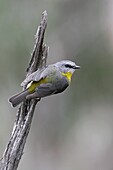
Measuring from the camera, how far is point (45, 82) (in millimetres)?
5113

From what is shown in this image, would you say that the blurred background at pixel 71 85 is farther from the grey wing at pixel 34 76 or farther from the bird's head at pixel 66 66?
the grey wing at pixel 34 76

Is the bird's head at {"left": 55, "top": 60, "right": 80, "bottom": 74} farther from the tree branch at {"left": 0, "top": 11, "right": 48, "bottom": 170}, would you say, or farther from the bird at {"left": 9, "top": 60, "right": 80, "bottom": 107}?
the tree branch at {"left": 0, "top": 11, "right": 48, "bottom": 170}

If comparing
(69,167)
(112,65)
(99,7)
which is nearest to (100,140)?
(69,167)

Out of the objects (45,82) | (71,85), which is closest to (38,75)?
(45,82)

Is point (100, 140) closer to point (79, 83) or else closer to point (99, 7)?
point (79, 83)

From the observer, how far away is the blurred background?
31.0 feet

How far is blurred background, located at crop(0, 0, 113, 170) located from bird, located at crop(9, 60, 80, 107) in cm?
380

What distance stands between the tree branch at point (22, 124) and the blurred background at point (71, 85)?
4366 mm

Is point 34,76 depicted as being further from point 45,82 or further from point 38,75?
point 45,82

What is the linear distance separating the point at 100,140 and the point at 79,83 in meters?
1.16

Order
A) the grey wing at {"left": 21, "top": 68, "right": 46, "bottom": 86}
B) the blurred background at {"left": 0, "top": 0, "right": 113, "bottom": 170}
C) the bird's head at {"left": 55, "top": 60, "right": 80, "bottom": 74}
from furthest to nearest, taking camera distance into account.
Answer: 1. the blurred background at {"left": 0, "top": 0, "right": 113, "bottom": 170}
2. the bird's head at {"left": 55, "top": 60, "right": 80, "bottom": 74}
3. the grey wing at {"left": 21, "top": 68, "right": 46, "bottom": 86}

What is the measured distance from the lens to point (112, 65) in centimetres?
927

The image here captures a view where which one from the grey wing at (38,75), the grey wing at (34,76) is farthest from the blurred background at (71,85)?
the grey wing at (34,76)

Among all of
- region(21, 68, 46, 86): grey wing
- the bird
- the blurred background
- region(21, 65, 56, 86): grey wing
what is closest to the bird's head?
the bird
